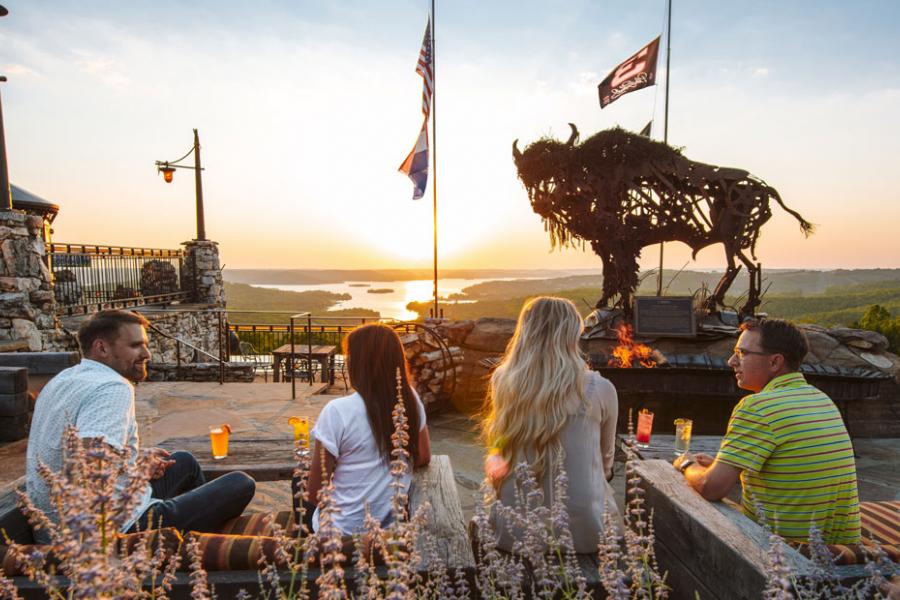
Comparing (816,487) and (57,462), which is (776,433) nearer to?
(816,487)

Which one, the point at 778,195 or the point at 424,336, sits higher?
the point at 778,195

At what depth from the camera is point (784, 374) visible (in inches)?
93.0

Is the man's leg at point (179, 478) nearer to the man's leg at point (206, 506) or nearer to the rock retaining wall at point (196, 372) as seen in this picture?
the man's leg at point (206, 506)

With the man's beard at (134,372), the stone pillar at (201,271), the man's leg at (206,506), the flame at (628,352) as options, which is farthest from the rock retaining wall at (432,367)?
the stone pillar at (201,271)

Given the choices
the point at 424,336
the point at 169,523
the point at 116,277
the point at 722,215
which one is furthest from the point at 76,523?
the point at 116,277

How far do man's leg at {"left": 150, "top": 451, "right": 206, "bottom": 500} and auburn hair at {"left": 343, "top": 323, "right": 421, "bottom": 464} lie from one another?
3.88 feet

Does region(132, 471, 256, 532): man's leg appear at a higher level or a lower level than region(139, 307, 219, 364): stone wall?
higher

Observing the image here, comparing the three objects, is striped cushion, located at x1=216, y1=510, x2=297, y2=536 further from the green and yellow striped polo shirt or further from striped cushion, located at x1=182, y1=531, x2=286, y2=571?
the green and yellow striped polo shirt

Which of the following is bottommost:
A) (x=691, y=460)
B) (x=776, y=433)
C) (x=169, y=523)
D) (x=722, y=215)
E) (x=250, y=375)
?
(x=250, y=375)

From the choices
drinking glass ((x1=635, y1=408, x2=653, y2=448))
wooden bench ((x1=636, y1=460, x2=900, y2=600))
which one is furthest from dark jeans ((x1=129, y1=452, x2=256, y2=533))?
drinking glass ((x1=635, y1=408, x2=653, y2=448))

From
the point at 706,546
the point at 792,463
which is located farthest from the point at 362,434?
the point at 792,463

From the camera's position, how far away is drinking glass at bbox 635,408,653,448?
369cm

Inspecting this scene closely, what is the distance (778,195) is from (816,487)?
242 inches

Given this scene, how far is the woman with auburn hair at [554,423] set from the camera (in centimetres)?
228
